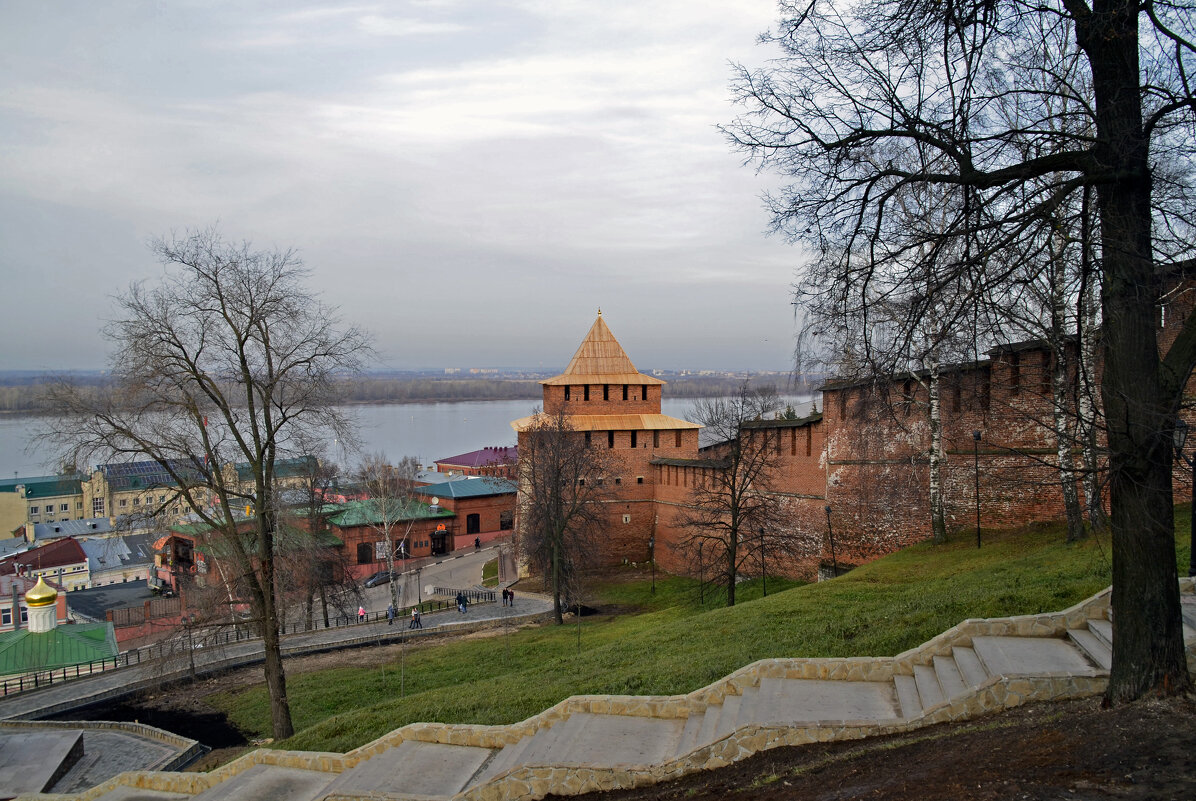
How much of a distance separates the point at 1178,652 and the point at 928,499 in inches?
467

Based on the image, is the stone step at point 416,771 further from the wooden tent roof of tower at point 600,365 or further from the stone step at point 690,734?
the wooden tent roof of tower at point 600,365

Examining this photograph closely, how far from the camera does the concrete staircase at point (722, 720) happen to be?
5273 mm

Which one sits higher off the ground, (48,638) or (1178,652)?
(1178,652)

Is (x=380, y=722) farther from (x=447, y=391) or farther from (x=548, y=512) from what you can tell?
(x=447, y=391)

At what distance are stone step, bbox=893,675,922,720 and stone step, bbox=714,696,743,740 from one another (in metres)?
1.17

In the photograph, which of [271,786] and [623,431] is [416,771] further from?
[623,431]

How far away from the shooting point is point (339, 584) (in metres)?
22.3

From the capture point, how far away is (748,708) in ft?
19.5

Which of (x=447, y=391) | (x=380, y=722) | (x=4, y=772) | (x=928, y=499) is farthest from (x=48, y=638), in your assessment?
(x=447, y=391)

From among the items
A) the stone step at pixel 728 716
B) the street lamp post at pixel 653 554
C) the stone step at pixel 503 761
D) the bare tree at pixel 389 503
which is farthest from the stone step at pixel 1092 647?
the bare tree at pixel 389 503

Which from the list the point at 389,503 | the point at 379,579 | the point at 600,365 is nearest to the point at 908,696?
the point at 600,365

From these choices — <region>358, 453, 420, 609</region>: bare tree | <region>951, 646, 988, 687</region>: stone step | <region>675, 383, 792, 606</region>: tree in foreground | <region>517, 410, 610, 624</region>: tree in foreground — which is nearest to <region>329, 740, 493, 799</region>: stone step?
<region>951, 646, 988, 687</region>: stone step

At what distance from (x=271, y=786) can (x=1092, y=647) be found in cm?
680

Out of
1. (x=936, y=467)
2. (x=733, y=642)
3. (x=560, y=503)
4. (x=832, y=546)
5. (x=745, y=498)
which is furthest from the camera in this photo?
(x=560, y=503)
